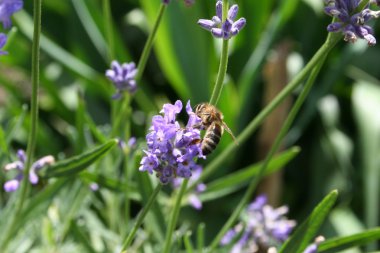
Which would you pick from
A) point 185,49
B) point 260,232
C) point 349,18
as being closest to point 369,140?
point 185,49

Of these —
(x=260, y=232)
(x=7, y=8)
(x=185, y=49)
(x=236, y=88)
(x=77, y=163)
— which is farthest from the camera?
(x=236, y=88)

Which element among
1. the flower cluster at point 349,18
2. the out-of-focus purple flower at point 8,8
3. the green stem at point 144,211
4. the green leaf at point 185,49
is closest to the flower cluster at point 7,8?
the out-of-focus purple flower at point 8,8

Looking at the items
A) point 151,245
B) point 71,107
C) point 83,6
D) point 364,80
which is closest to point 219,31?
point 151,245

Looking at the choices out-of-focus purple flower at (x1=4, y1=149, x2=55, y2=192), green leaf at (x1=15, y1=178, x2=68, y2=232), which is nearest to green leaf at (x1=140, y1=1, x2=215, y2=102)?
green leaf at (x1=15, y1=178, x2=68, y2=232)

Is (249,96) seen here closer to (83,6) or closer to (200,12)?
(200,12)

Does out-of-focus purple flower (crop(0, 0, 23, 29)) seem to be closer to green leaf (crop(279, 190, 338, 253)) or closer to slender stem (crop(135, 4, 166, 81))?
slender stem (crop(135, 4, 166, 81))

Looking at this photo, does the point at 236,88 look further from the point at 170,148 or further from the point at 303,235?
the point at 170,148

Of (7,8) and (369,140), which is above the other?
(369,140)

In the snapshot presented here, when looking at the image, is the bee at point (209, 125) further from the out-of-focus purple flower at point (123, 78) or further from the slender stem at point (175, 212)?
the out-of-focus purple flower at point (123, 78)
